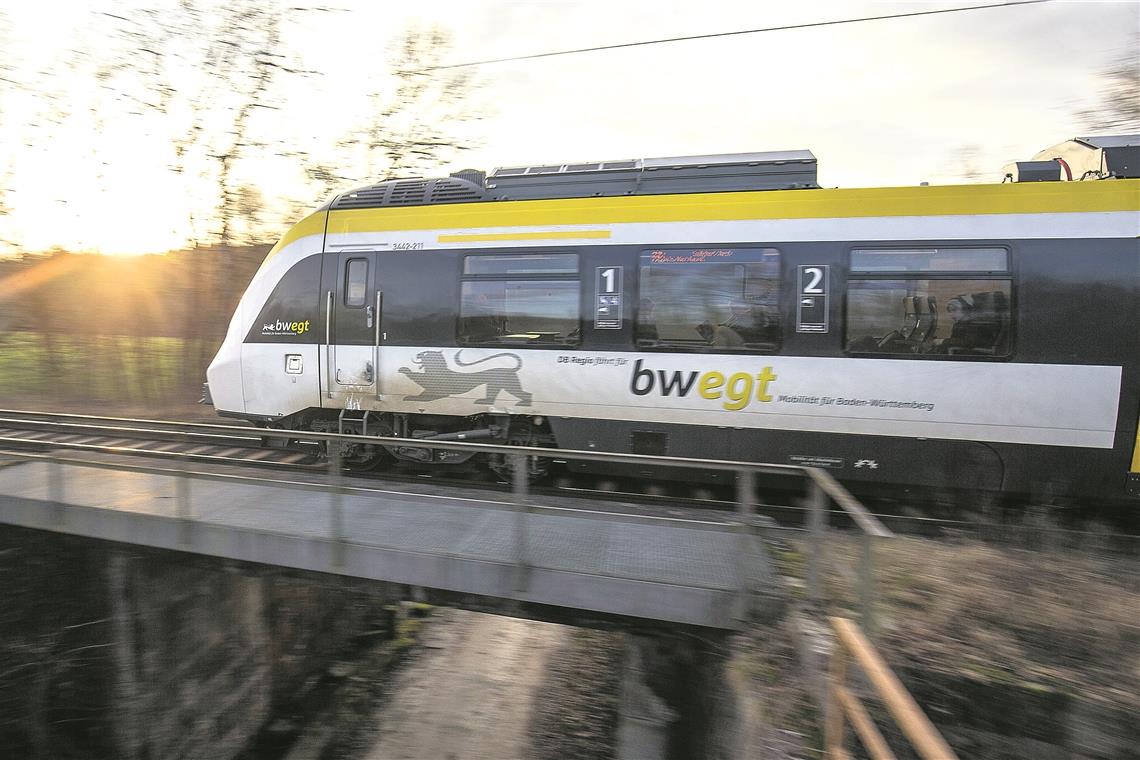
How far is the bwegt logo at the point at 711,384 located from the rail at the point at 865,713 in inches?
129

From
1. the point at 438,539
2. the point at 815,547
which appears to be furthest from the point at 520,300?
the point at 815,547

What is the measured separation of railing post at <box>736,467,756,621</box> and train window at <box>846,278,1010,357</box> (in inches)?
100

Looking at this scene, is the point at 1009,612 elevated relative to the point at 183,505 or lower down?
lower down

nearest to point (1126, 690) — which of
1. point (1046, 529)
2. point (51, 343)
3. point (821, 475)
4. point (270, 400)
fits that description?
point (821, 475)

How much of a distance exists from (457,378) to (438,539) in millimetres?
2413

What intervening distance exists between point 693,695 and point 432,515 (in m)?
2.47

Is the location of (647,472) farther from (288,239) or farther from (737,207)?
(288,239)

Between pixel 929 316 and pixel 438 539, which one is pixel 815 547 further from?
pixel 929 316

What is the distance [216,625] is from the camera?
6.15 m

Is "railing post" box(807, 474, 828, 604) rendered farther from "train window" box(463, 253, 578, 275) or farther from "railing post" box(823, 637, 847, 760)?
"train window" box(463, 253, 578, 275)

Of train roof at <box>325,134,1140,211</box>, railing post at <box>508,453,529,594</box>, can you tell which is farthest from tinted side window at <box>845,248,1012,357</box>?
railing post at <box>508,453,529,594</box>

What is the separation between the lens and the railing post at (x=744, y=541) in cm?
381

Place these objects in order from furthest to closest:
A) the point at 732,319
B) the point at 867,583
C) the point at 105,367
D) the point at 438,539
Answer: the point at 105,367 → the point at 732,319 → the point at 438,539 → the point at 867,583

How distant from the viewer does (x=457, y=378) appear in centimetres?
667
